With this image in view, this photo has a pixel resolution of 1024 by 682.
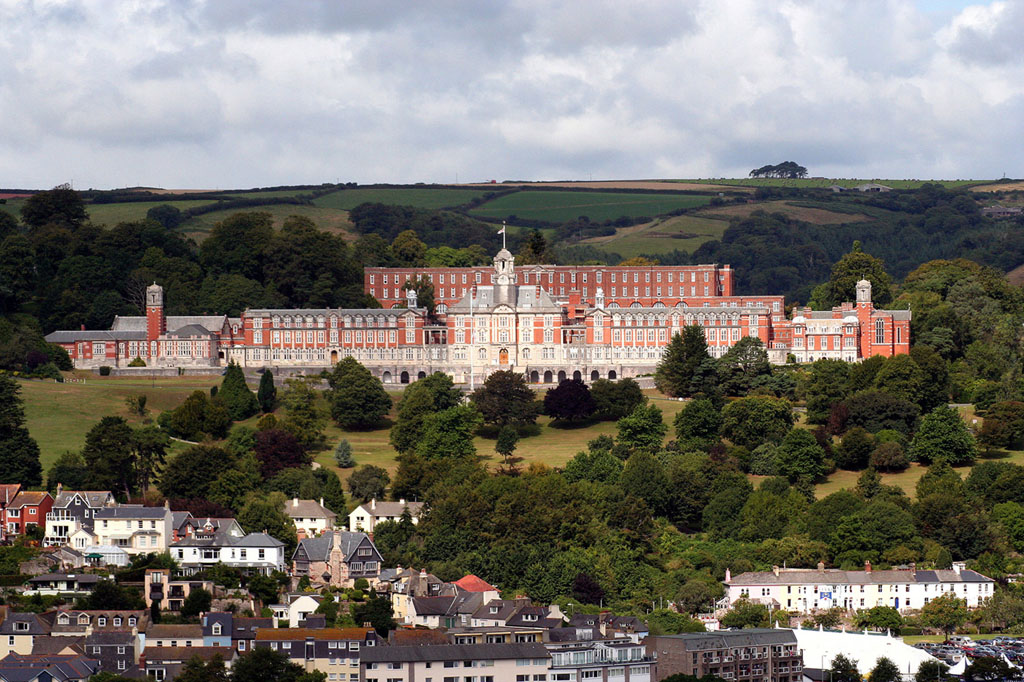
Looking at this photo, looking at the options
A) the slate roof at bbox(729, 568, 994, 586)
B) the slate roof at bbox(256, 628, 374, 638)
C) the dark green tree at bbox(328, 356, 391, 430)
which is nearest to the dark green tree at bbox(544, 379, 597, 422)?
the dark green tree at bbox(328, 356, 391, 430)

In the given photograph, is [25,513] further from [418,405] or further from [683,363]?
[683,363]

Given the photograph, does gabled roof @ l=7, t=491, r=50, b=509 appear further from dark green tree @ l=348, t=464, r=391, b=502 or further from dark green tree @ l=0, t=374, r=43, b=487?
dark green tree @ l=348, t=464, r=391, b=502

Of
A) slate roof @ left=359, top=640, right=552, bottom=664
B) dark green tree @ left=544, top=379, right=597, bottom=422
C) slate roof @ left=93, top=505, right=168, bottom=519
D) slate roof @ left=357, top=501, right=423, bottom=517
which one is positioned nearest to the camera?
slate roof @ left=359, top=640, right=552, bottom=664

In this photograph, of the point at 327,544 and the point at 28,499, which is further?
the point at 28,499

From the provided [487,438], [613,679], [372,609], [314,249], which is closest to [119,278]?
[314,249]

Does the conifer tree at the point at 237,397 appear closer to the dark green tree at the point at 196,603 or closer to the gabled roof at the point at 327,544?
the gabled roof at the point at 327,544

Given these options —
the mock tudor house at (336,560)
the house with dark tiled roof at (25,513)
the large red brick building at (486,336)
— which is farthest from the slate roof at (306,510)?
the large red brick building at (486,336)

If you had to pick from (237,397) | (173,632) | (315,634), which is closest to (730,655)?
(315,634)

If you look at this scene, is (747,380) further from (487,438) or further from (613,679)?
(613,679)
